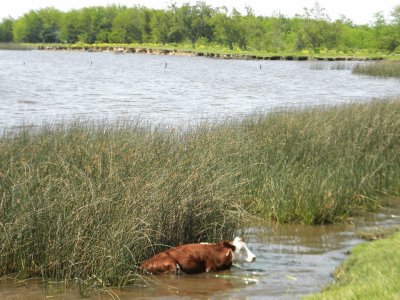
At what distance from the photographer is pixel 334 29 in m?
92.4

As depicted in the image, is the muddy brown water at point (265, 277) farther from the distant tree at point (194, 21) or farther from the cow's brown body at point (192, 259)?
the distant tree at point (194, 21)

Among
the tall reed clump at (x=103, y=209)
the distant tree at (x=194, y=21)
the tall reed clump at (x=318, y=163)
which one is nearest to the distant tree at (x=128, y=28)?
the distant tree at (x=194, y=21)

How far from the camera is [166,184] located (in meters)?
8.46

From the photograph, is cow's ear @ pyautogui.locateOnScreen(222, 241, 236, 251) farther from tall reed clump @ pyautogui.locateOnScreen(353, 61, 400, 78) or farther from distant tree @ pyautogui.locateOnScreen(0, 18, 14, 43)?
distant tree @ pyautogui.locateOnScreen(0, 18, 14, 43)

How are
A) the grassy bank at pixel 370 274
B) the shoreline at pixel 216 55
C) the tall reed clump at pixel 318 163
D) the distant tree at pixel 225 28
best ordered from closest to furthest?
1. the grassy bank at pixel 370 274
2. the tall reed clump at pixel 318 163
3. the shoreline at pixel 216 55
4. the distant tree at pixel 225 28

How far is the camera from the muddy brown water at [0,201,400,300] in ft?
23.6

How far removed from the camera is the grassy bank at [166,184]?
742 centimetres

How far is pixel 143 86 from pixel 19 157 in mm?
29413

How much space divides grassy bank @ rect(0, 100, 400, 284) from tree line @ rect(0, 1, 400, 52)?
Answer: 75405 mm

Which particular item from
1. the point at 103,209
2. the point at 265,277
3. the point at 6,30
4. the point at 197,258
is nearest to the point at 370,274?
the point at 265,277

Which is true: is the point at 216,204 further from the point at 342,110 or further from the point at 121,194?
the point at 342,110

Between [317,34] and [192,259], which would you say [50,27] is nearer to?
[317,34]

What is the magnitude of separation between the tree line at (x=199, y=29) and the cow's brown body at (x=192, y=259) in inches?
3165

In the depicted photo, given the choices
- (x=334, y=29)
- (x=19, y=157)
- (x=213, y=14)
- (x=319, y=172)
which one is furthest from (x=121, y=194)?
(x=213, y=14)
